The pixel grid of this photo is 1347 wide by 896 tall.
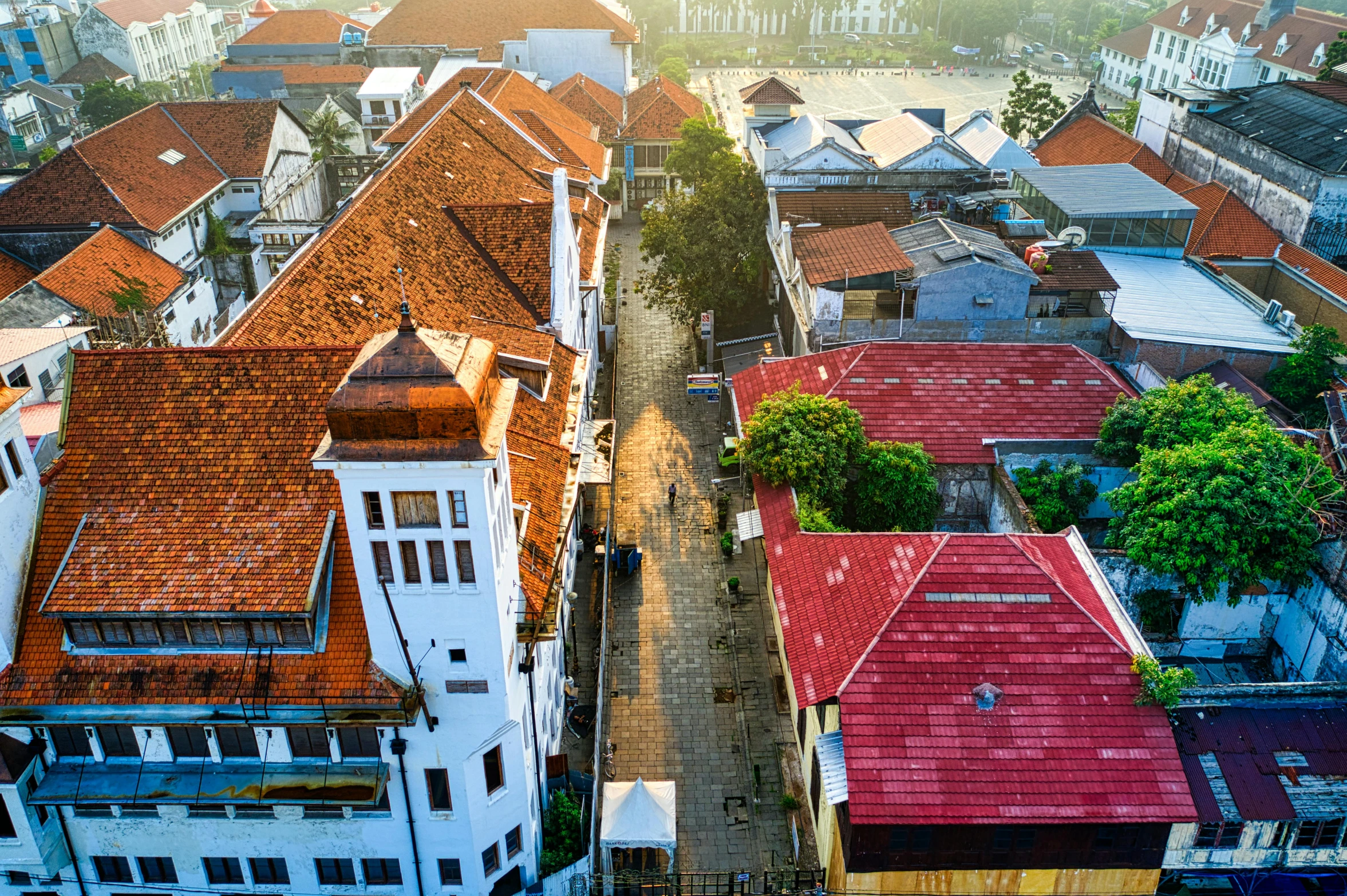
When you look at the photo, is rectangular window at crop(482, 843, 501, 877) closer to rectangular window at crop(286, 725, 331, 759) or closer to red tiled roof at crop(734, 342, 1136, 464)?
rectangular window at crop(286, 725, 331, 759)

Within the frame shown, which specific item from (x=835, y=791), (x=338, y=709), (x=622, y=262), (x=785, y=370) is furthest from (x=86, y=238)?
(x=835, y=791)

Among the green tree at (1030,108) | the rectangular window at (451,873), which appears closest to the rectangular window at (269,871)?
the rectangular window at (451,873)

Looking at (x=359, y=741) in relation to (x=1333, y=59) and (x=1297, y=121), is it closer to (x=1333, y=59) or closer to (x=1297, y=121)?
(x=1297, y=121)

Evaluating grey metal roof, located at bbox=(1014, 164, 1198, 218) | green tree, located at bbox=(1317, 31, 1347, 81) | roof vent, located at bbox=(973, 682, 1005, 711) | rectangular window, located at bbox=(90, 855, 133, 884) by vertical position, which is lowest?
rectangular window, located at bbox=(90, 855, 133, 884)

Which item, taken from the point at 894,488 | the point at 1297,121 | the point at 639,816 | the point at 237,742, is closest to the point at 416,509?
the point at 237,742

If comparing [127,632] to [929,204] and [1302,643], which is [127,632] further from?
[929,204]

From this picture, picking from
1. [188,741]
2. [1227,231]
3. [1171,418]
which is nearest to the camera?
[188,741]

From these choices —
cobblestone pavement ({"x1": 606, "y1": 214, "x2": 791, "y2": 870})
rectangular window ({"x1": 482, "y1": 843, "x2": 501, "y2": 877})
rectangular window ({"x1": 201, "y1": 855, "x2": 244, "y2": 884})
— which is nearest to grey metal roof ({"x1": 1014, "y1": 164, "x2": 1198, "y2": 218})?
cobblestone pavement ({"x1": 606, "y1": 214, "x2": 791, "y2": 870})

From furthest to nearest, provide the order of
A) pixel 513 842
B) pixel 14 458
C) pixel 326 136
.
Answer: pixel 326 136 → pixel 513 842 → pixel 14 458
